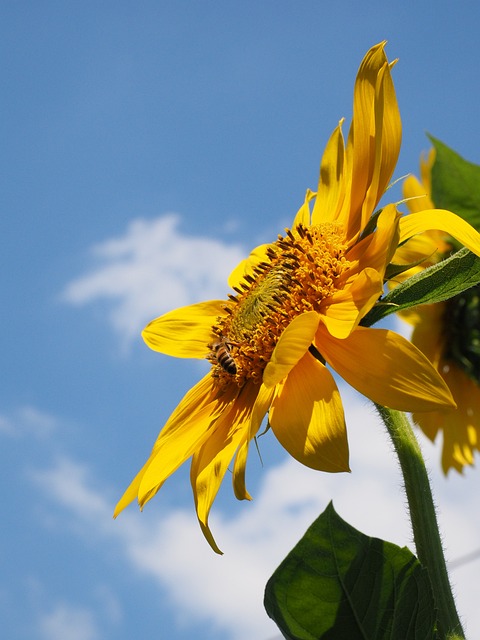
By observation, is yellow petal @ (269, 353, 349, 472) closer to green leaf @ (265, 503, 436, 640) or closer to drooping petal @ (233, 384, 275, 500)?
drooping petal @ (233, 384, 275, 500)

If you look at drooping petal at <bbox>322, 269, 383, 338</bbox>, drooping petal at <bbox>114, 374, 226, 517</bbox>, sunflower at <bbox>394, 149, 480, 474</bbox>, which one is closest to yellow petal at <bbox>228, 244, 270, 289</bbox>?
drooping petal at <bbox>114, 374, 226, 517</bbox>

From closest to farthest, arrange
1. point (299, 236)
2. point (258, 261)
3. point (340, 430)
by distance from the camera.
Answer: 1. point (340, 430)
2. point (299, 236)
3. point (258, 261)

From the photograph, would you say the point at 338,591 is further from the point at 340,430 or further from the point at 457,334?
the point at 457,334

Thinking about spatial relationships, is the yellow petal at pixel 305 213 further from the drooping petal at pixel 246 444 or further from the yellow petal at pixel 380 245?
the drooping petal at pixel 246 444

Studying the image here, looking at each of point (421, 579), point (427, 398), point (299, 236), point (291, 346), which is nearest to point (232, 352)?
point (299, 236)

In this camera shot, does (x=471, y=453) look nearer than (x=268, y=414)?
No


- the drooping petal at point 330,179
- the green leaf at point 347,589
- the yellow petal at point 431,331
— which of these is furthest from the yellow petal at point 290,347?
the yellow petal at point 431,331
